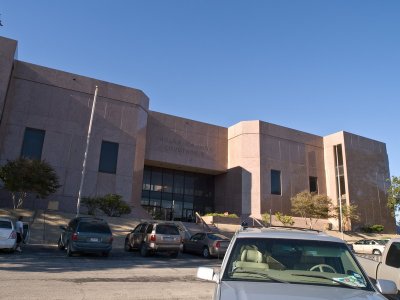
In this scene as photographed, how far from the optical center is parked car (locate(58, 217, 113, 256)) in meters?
15.3

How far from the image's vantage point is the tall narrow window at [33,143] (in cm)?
3189

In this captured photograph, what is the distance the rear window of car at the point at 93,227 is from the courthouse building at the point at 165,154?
676 inches

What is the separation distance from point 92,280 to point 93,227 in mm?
6143

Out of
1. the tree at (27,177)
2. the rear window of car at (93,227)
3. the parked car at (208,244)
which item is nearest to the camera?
the rear window of car at (93,227)

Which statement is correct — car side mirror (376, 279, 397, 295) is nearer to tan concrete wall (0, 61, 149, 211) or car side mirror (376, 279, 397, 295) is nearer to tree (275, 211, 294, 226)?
tan concrete wall (0, 61, 149, 211)

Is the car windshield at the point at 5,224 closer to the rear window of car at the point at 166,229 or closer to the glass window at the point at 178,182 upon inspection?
the rear window of car at the point at 166,229

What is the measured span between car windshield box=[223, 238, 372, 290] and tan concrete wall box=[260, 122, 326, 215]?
36777 millimetres

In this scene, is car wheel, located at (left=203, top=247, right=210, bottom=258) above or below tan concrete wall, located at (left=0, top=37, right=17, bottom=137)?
below

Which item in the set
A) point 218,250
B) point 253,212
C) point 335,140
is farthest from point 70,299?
point 335,140

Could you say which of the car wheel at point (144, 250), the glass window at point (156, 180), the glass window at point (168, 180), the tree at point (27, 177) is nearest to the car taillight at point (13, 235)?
the car wheel at point (144, 250)

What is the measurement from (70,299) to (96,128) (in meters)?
28.5

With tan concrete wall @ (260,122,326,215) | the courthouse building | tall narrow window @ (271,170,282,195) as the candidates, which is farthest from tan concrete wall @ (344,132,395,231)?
tall narrow window @ (271,170,282,195)

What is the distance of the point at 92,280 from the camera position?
10039mm

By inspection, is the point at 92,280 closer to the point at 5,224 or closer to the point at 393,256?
the point at 393,256
